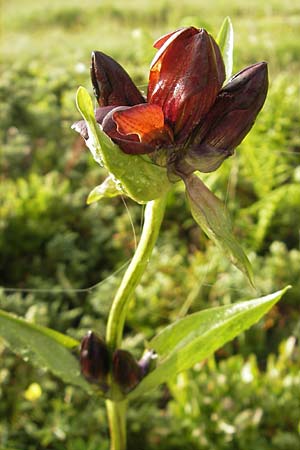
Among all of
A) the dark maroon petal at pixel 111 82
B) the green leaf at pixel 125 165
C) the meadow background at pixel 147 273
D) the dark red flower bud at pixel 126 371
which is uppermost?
the dark maroon petal at pixel 111 82

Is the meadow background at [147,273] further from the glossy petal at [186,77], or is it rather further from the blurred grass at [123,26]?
the blurred grass at [123,26]

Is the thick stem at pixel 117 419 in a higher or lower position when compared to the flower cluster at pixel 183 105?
lower

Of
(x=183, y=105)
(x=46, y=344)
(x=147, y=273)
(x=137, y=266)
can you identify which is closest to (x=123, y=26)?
(x=147, y=273)

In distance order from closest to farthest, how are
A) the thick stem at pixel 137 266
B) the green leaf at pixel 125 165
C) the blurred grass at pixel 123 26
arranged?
1. the green leaf at pixel 125 165
2. the thick stem at pixel 137 266
3. the blurred grass at pixel 123 26

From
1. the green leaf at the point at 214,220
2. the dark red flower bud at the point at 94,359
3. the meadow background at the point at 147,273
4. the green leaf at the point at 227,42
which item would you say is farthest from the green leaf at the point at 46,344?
the green leaf at the point at 227,42

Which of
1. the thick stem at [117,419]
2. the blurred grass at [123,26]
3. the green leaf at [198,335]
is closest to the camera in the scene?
the green leaf at [198,335]

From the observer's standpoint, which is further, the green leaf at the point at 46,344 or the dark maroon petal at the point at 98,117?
the green leaf at the point at 46,344
